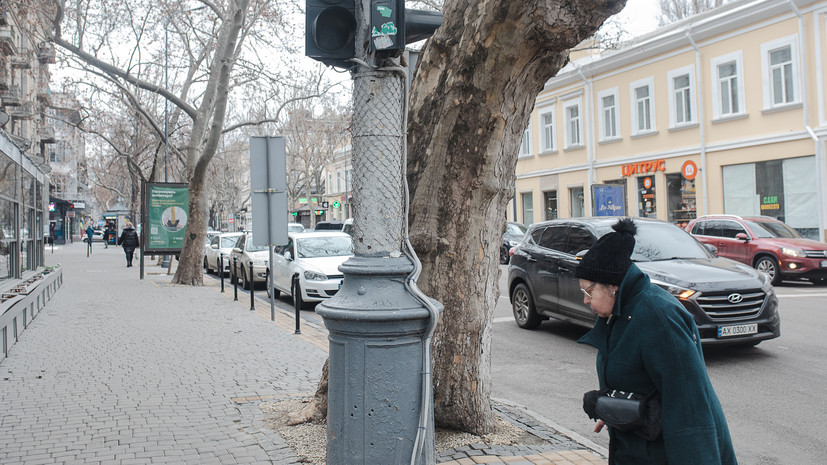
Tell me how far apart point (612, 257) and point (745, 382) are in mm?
5167

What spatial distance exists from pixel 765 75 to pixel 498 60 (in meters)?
22.3

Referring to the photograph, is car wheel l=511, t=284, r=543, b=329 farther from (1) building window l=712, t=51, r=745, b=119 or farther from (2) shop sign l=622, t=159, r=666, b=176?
(2) shop sign l=622, t=159, r=666, b=176

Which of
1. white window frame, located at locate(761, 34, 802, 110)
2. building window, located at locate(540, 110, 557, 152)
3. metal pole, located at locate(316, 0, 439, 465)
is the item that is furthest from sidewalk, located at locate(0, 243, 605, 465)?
building window, located at locate(540, 110, 557, 152)

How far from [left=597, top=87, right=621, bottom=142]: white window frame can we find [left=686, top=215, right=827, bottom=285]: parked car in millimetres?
12407

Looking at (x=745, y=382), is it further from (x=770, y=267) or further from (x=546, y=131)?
(x=546, y=131)

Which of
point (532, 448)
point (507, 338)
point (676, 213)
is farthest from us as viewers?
point (676, 213)

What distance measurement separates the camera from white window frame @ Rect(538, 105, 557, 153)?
34094 millimetres

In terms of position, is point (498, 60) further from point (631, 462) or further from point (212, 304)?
point (212, 304)

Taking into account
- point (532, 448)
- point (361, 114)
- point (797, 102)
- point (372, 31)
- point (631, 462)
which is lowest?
point (532, 448)

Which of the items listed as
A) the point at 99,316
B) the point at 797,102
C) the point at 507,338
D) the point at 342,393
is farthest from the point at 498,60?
the point at 797,102

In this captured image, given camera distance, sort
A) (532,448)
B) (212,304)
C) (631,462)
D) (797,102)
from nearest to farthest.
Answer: (631,462) < (532,448) < (212,304) < (797,102)

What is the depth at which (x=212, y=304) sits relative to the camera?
14109 millimetres

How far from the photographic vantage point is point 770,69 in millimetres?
23031

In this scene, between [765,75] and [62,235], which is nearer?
[765,75]
